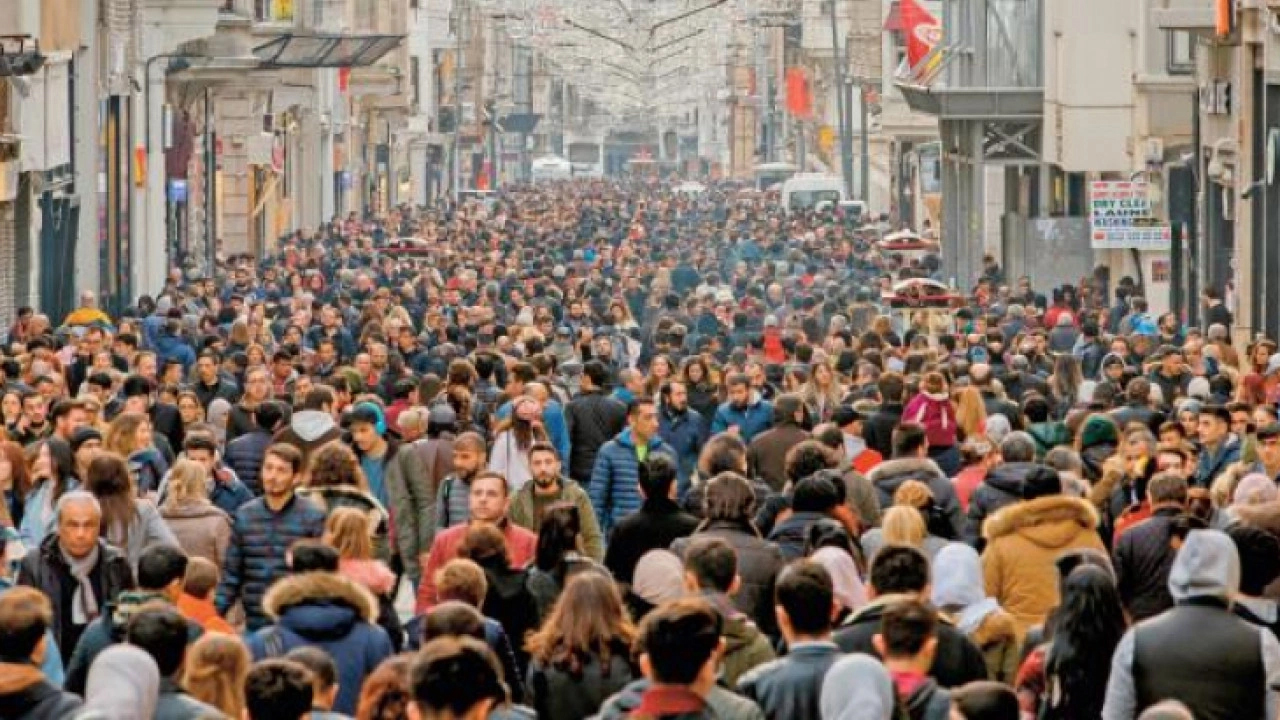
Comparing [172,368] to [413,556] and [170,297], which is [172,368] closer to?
[413,556]

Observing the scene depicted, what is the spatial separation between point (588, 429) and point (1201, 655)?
1097cm

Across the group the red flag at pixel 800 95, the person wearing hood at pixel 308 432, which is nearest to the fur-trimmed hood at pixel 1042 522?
the person wearing hood at pixel 308 432

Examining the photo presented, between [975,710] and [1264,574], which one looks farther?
[1264,574]

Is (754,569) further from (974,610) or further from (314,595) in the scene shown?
(314,595)

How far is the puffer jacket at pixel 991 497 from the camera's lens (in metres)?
15.0

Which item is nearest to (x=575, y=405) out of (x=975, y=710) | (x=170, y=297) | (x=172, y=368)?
(x=172, y=368)

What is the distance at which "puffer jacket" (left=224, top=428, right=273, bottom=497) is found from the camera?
727 inches

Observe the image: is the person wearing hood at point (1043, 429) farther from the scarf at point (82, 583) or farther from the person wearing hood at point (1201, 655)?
the person wearing hood at point (1201, 655)

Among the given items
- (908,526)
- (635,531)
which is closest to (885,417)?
(635,531)

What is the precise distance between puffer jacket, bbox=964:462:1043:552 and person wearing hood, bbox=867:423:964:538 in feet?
0.89

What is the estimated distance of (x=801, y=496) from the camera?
46.5 feet

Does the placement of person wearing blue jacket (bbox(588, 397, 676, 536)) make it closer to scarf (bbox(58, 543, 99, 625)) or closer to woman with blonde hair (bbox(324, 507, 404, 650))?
woman with blonde hair (bbox(324, 507, 404, 650))

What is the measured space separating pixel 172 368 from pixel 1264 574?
12.5 metres

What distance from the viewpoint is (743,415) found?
71.2 feet
